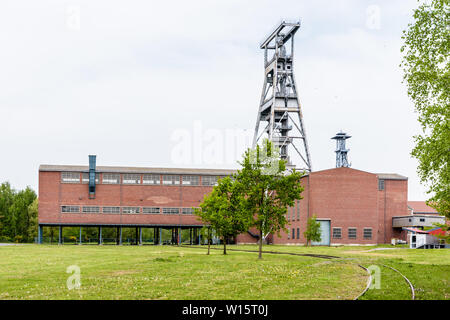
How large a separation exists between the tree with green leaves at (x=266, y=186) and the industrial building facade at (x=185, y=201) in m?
48.9

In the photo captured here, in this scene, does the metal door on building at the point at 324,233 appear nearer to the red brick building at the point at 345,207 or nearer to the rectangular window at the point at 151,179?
the red brick building at the point at 345,207

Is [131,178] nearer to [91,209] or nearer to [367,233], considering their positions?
[91,209]

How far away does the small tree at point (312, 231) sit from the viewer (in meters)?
83.9

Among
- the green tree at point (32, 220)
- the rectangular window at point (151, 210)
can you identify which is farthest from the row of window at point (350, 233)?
the green tree at point (32, 220)

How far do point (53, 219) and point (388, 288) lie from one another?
83100mm

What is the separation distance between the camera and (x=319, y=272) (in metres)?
27.9

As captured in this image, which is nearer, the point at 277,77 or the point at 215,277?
the point at 215,277

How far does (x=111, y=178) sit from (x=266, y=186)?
6041 centimetres

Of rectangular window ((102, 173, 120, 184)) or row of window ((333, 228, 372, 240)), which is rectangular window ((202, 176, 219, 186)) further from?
row of window ((333, 228, 372, 240))

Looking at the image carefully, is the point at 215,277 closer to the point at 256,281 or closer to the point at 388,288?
the point at 256,281

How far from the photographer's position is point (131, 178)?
322 ft

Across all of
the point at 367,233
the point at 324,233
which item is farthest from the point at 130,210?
the point at 367,233

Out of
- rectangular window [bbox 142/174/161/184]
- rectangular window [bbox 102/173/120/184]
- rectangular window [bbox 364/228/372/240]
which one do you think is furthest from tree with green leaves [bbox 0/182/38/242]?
rectangular window [bbox 364/228/372/240]
